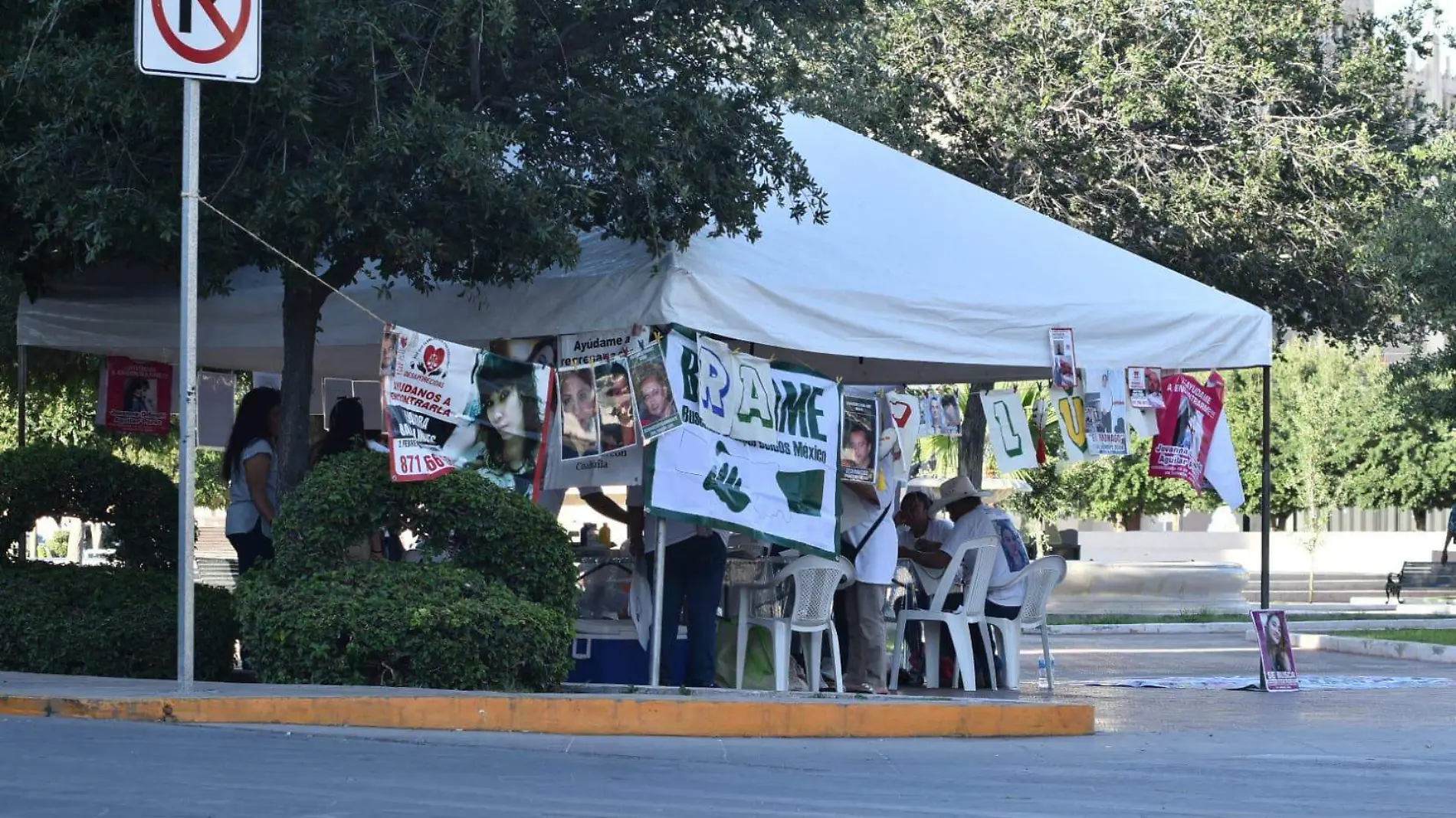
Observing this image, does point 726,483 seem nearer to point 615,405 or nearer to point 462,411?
point 615,405

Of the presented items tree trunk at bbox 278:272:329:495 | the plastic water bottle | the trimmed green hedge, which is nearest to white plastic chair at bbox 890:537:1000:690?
the plastic water bottle

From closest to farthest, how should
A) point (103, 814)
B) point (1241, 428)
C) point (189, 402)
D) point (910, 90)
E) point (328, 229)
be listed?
point (103, 814) → point (189, 402) → point (328, 229) → point (910, 90) → point (1241, 428)

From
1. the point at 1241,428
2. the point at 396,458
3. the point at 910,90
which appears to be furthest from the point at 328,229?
the point at 1241,428

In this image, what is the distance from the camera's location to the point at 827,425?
35.3 feet

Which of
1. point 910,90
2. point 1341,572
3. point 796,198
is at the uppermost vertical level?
point 910,90

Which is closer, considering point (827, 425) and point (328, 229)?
point (328, 229)

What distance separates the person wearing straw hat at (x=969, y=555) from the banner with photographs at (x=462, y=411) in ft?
10.8

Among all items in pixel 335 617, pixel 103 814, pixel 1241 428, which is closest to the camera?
pixel 103 814

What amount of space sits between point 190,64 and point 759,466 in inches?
149

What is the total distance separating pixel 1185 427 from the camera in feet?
41.3

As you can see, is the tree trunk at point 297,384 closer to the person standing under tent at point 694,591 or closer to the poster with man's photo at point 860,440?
the person standing under tent at point 694,591

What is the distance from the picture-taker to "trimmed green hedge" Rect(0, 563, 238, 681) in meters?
10.2

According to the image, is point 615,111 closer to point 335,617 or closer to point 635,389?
point 635,389

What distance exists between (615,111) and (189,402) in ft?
8.98
